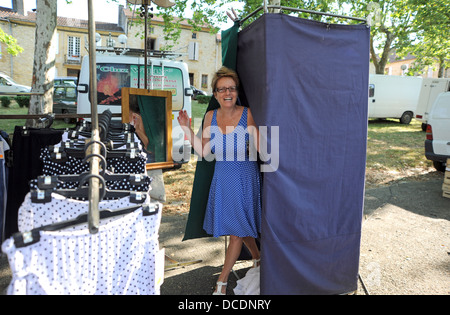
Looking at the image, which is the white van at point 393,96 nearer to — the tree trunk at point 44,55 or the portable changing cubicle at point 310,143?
the tree trunk at point 44,55

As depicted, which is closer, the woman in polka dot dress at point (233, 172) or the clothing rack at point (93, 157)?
the clothing rack at point (93, 157)

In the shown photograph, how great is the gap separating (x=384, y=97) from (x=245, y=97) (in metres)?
16.5

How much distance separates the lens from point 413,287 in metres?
3.36

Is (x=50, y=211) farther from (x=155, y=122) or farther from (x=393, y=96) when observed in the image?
(x=393, y=96)

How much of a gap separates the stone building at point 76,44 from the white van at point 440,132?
85.5ft

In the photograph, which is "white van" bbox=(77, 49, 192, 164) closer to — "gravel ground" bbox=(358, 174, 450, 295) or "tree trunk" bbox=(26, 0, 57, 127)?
"tree trunk" bbox=(26, 0, 57, 127)

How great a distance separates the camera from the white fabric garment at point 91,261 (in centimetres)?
144

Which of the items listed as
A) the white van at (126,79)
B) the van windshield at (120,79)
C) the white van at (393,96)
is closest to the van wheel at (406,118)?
the white van at (393,96)

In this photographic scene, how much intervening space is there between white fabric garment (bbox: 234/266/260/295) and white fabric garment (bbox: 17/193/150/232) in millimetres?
1683

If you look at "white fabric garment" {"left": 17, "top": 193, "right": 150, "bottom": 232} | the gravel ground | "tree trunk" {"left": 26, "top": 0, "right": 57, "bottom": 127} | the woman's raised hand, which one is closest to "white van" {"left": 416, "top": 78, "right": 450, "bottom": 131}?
the gravel ground

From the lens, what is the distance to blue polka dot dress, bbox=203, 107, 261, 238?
→ 2.90m

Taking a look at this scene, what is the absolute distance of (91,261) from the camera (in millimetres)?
1600

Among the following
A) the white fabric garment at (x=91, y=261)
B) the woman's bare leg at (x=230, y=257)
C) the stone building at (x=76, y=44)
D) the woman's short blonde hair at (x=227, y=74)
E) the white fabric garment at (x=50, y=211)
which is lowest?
the woman's bare leg at (x=230, y=257)
